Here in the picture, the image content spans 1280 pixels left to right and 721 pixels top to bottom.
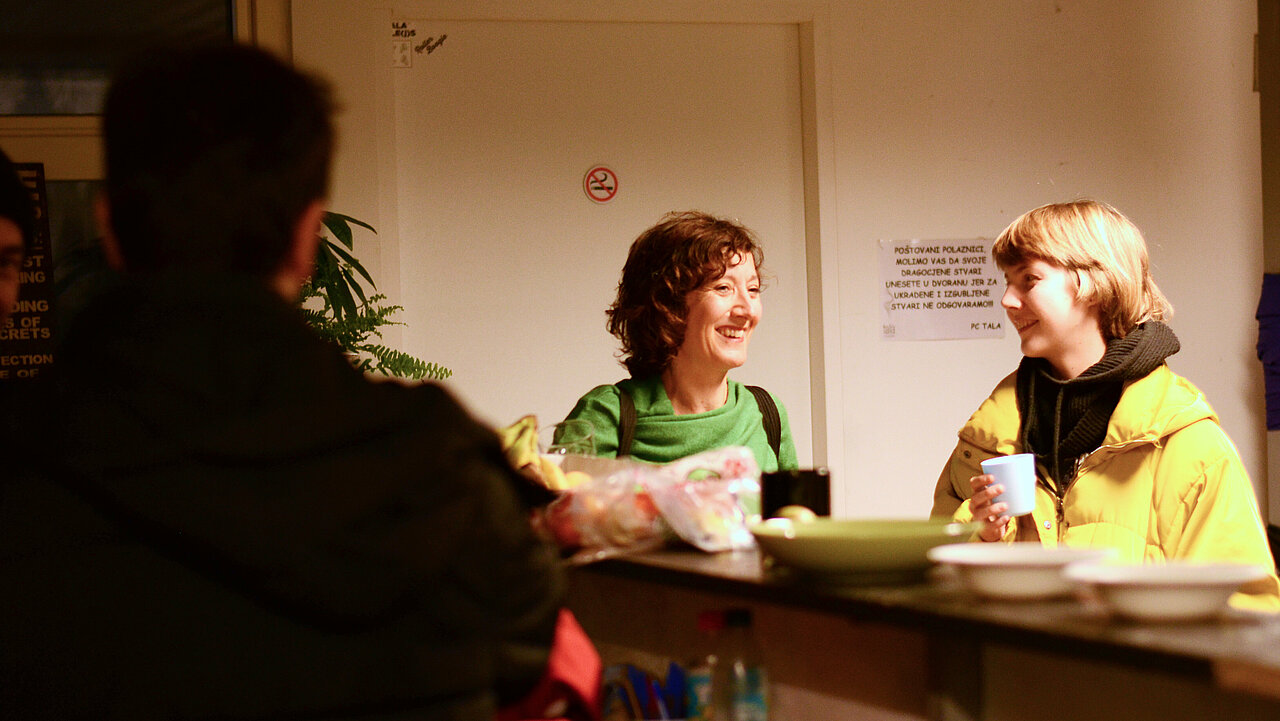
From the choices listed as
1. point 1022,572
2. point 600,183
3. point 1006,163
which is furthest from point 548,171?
point 1022,572

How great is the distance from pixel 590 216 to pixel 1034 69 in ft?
5.53

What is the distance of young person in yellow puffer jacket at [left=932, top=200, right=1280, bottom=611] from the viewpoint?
6.27 feet

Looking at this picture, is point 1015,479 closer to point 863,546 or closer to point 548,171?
point 863,546

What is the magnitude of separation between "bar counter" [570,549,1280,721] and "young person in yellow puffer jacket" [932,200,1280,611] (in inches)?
19.6

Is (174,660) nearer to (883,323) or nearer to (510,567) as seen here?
(510,567)

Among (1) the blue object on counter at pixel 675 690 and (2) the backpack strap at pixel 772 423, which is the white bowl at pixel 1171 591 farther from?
(2) the backpack strap at pixel 772 423

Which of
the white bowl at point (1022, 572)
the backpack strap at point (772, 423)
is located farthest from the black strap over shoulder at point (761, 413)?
the white bowl at point (1022, 572)

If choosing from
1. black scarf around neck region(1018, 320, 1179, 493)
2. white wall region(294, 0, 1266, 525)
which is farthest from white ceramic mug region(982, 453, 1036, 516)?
white wall region(294, 0, 1266, 525)

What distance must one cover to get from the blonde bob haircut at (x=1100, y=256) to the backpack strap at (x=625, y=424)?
0.90m

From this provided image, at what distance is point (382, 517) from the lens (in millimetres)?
883

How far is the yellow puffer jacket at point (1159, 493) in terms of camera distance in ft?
6.20

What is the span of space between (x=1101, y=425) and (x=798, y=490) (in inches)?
31.7

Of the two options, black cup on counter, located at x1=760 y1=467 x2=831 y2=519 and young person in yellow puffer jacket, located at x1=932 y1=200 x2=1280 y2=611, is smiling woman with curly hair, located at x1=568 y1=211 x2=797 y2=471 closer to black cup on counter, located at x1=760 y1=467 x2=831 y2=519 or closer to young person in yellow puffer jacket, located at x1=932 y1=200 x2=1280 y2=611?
young person in yellow puffer jacket, located at x1=932 y1=200 x2=1280 y2=611

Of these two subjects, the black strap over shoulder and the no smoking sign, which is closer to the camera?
the black strap over shoulder
